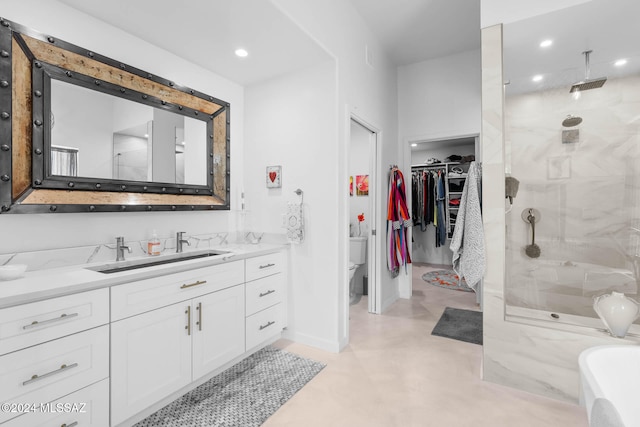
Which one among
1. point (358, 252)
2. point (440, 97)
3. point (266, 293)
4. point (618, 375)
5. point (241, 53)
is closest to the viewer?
point (618, 375)

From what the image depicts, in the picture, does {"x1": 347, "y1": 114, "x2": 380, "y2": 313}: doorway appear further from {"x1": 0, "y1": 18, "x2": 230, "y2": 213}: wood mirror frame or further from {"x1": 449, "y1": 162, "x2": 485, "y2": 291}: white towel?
{"x1": 0, "y1": 18, "x2": 230, "y2": 213}: wood mirror frame

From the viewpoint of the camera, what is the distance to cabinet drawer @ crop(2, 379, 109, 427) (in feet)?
4.16

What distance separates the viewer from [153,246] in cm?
217

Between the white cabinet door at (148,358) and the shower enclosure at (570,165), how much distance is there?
2218 millimetres

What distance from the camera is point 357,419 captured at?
1767mm

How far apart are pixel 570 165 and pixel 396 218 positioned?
1.68m

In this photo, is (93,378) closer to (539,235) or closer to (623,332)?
(623,332)

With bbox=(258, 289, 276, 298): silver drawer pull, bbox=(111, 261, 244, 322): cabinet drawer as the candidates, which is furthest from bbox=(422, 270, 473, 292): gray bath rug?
bbox=(111, 261, 244, 322): cabinet drawer

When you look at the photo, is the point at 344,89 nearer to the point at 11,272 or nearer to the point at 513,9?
the point at 513,9

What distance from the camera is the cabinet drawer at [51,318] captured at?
121 centimetres

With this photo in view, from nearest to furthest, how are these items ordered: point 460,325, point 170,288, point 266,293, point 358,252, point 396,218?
point 170,288 → point 266,293 → point 460,325 → point 396,218 → point 358,252

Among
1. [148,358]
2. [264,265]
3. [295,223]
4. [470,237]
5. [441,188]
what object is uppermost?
[441,188]

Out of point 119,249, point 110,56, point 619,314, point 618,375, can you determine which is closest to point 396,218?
point 619,314

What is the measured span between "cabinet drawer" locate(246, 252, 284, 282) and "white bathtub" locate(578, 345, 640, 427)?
6.53ft
